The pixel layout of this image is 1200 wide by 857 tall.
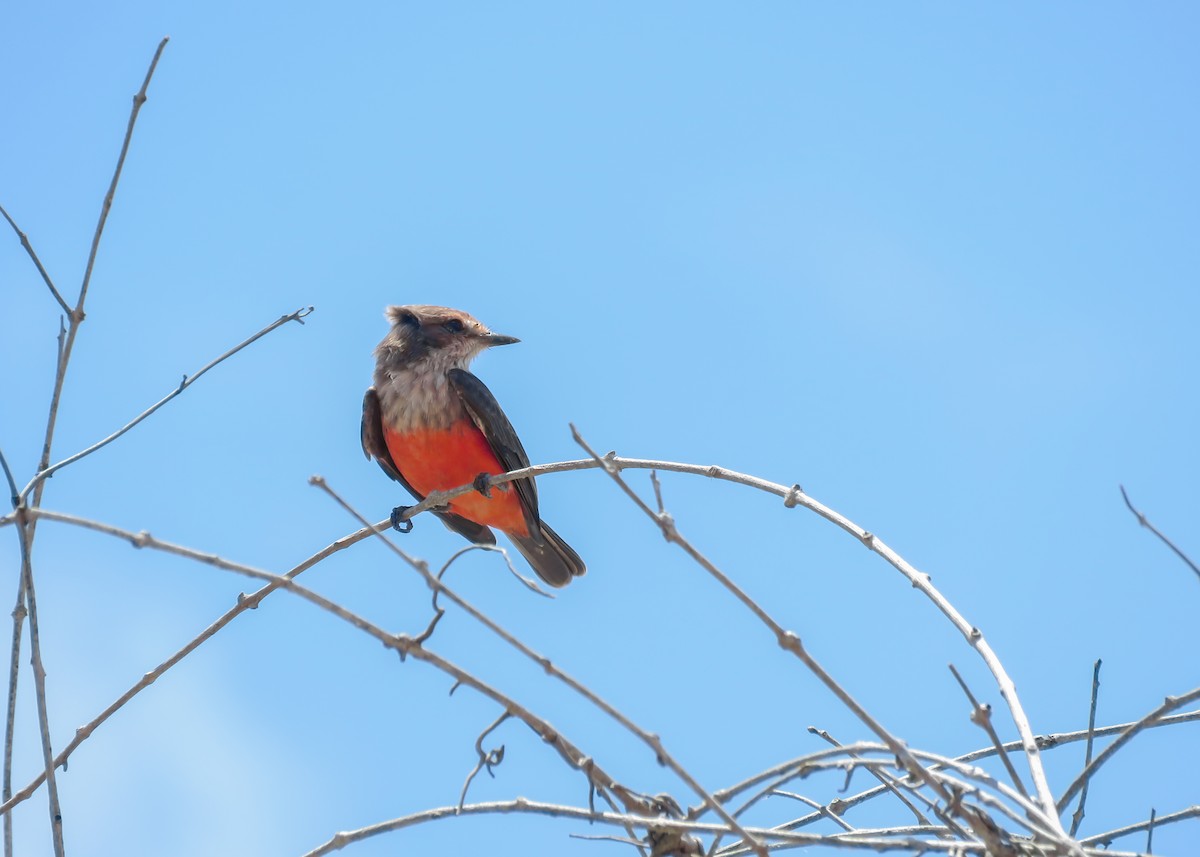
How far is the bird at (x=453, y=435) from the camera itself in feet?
22.8

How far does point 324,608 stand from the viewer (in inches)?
90.0

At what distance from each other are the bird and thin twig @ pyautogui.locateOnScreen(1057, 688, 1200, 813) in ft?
14.0

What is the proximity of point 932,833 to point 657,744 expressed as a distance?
78 centimetres

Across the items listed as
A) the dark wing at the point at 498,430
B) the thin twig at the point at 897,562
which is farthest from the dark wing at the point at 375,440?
the thin twig at the point at 897,562

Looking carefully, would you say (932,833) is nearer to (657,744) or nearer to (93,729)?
(657,744)

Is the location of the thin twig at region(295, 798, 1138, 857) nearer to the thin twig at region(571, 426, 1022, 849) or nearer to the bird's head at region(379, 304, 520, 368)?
the thin twig at region(571, 426, 1022, 849)

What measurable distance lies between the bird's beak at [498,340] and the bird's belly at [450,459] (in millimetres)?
907

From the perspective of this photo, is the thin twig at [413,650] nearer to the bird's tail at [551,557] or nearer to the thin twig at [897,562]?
the thin twig at [897,562]

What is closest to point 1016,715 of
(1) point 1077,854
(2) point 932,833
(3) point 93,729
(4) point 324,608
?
(2) point 932,833

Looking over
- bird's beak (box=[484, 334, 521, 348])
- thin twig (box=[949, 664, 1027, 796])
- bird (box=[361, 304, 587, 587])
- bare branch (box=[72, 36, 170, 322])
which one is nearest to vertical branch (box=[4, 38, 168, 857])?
bare branch (box=[72, 36, 170, 322])

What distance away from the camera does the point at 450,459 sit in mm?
6918

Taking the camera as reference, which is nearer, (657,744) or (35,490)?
(657,744)

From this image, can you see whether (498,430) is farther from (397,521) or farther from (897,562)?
(897,562)

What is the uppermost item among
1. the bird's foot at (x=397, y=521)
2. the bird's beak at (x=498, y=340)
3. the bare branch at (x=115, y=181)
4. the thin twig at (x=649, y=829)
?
the bird's beak at (x=498, y=340)
